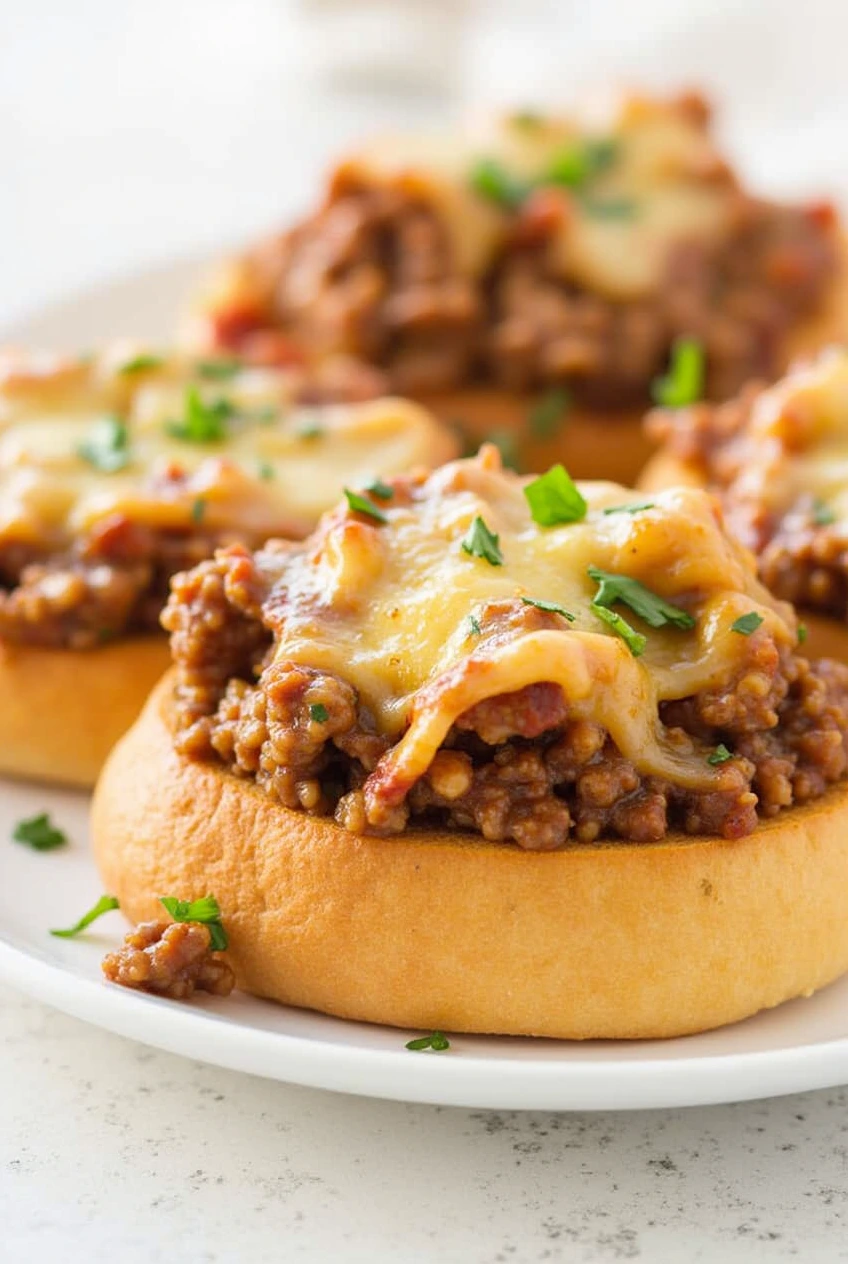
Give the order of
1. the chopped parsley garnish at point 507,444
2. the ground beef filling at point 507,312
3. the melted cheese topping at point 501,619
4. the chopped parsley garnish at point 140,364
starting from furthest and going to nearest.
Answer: the ground beef filling at point 507,312 → the chopped parsley garnish at point 507,444 → the chopped parsley garnish at point 140,364 → the melted cheese topping at point 501,619

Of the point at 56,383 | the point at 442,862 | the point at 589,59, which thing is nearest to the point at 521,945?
the point at 442,862

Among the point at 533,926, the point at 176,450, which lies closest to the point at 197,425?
the point at 176,450

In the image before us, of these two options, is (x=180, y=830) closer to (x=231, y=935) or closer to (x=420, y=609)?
(x=231, y=935)

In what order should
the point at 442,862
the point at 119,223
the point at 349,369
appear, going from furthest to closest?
1. the point at 119,223
2. the point at 349,369
3. the point at 442,862

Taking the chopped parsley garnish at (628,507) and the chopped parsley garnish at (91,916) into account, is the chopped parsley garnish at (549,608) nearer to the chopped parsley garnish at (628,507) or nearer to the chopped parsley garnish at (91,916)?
the chopped parsley garnish at (628,507)

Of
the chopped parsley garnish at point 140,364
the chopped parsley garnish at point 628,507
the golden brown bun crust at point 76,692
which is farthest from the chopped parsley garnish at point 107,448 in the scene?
the chopped parsley garnish at point 628,507

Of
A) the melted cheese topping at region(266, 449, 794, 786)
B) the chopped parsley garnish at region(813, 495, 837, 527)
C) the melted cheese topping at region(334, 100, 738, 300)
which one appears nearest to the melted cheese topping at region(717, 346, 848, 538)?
the chopped parsley garnish at region(813, 495, 837, 527)
